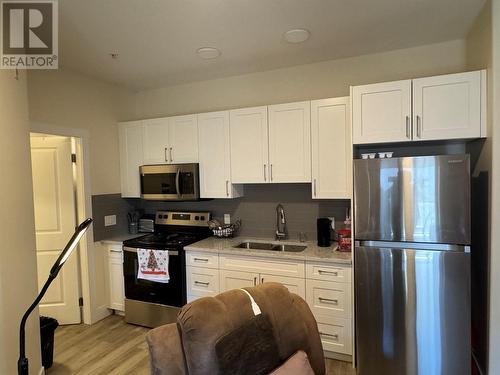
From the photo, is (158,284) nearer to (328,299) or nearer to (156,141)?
(156,141)

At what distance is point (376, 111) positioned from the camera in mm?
2436

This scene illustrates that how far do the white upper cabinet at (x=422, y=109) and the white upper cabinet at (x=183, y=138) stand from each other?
173 cm

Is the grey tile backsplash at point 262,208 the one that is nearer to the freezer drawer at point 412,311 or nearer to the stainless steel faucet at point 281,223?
the stainless steel faucet at point 281,223

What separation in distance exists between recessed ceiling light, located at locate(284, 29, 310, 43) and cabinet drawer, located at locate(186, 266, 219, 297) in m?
2.22

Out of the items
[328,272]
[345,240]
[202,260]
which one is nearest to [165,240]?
[202,260]

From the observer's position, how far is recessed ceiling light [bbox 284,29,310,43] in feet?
8.11

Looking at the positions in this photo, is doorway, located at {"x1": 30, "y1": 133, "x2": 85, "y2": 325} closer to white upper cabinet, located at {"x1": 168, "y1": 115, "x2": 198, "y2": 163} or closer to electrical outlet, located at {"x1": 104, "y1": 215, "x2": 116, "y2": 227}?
electrical outlet, located at {"x1": 104, "y1": 215, "x2": 116, "y2": 227}

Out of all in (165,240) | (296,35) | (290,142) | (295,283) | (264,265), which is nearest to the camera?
(296,35)

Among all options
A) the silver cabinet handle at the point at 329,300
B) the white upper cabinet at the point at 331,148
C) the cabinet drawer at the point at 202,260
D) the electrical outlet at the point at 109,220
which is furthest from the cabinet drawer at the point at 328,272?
the electrical outlet at the point at 109,220

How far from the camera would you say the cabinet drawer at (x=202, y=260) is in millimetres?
3086

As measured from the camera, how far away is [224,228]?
3.55m

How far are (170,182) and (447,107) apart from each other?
106 inches

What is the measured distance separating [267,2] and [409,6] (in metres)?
0.98

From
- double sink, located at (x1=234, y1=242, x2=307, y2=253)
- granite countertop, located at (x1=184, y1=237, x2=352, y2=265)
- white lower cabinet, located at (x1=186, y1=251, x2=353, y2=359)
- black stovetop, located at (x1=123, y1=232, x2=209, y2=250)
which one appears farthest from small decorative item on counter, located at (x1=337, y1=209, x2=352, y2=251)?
black stovetop, located at (x1=123, y1=232, x2=209, y2=250)
